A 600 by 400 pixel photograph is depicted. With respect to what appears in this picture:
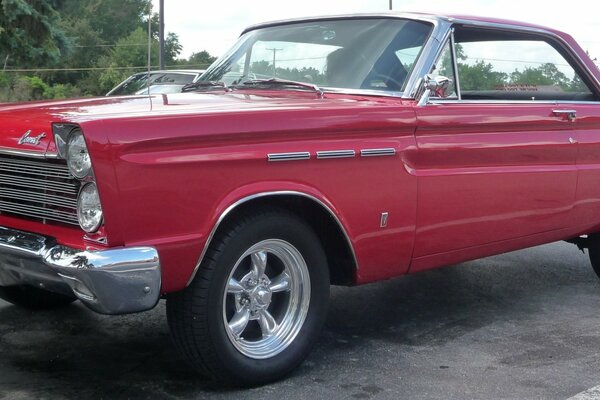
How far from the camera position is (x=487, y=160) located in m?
4.30

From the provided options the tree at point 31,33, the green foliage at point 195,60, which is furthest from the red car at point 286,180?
the green foliage at point 195,60

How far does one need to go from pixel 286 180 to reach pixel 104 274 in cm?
89

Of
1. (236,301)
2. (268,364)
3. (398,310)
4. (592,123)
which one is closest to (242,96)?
(236,301)

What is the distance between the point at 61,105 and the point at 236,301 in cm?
123

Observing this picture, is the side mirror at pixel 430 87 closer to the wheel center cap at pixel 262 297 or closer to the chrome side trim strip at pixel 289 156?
the chrome side trim strip at pixel 289 156

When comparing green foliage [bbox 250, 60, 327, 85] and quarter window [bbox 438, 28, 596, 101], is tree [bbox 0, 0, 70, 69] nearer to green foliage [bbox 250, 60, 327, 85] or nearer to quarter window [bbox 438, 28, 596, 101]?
green foliage [bbox 250, 60, 327, 85]

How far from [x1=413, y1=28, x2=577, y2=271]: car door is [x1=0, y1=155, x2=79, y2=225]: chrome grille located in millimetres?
1672

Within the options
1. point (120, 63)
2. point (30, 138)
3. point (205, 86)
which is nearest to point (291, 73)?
point (205, 86)

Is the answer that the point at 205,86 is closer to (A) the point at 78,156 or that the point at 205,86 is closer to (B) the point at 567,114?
(A) the point at 78,156

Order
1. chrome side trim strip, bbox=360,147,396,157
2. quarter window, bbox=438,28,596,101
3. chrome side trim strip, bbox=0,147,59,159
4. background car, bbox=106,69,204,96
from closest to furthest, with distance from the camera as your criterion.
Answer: chrome side trim strip, bbox=0,147,59,159, chrome side trim strip, bbox=360,147,396,157, quarter window, bbox=438,28,596,101, background car, bbox=106,69,204,96

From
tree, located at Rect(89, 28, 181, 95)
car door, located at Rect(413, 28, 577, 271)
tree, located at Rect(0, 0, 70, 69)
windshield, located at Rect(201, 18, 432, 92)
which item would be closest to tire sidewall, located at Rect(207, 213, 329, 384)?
car door, located at Rect(413, 28, 577, 271)

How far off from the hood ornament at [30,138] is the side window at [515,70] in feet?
8.30

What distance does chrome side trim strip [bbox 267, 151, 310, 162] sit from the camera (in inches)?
133

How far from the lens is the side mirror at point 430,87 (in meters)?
4.07
